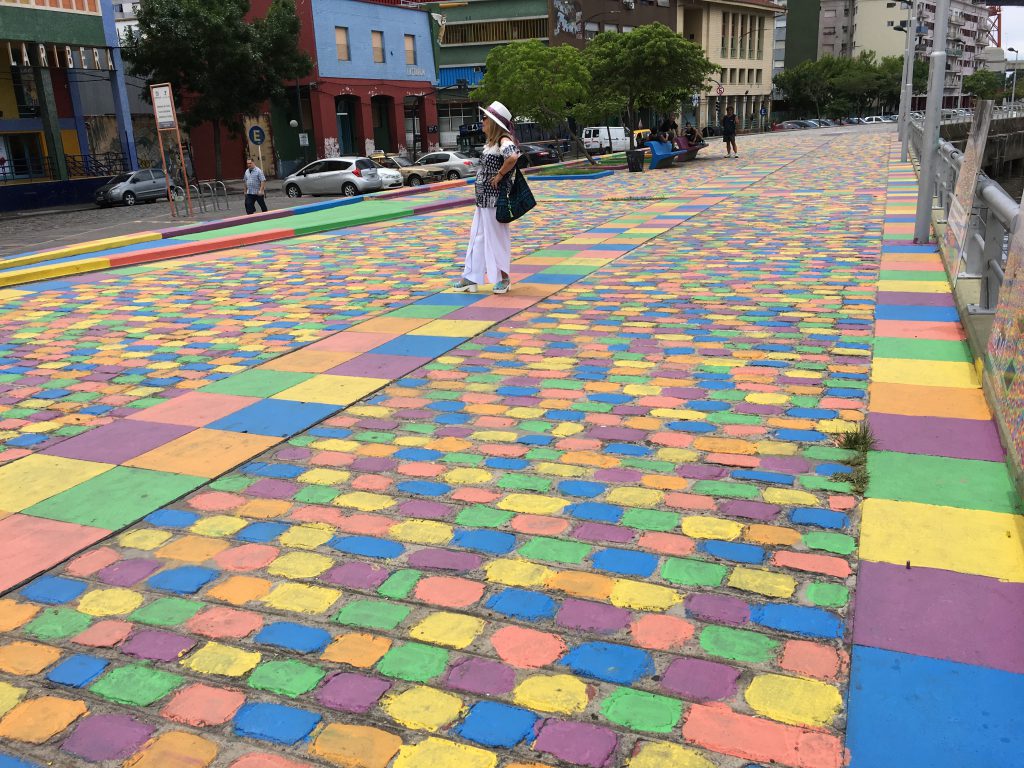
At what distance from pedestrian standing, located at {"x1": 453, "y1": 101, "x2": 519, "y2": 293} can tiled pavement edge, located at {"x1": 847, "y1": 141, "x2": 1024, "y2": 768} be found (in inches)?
160

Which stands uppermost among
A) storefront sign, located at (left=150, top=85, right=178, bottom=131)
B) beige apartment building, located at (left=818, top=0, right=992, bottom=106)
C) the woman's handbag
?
beige apartment building, located at (left=818, top=0, right=992, bottom=106)

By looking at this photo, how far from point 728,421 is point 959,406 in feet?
4.24

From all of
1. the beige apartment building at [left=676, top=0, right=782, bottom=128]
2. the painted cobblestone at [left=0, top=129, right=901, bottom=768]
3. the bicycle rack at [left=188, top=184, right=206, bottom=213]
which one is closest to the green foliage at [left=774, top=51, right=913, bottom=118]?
the beige apartment building at [left=676, top=0, right=782, bottom=128]

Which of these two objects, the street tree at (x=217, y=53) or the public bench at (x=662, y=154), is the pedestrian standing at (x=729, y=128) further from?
the street tree at (x=217, y=53)

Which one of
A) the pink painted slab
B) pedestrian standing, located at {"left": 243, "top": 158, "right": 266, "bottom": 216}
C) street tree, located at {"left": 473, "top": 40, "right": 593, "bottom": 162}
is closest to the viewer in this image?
the pink painted slab

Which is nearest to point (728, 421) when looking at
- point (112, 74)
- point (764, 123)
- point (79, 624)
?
point (79, 624)

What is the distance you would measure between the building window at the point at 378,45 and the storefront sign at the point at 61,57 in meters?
15.3

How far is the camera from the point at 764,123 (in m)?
82.9

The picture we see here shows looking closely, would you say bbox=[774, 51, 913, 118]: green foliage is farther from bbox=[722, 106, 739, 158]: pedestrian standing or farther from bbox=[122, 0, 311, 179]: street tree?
bbox=[122, 0, 311, 179]: street tree

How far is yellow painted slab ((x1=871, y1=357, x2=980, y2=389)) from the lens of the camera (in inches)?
209

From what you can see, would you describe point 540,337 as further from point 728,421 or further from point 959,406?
point 959,406

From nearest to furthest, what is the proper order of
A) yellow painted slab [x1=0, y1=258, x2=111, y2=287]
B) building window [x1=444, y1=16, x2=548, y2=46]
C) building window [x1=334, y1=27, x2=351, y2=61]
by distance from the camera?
yellow painted slab [x1=0, y1=258, x2=111, y2=287], building window [x1=334, y1=27, x2=351, y2=61], building window [x1=444, y1=16, x2=548, y2=46]

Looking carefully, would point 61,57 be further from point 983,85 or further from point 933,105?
point 983,85

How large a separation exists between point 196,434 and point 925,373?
4.45 metres
